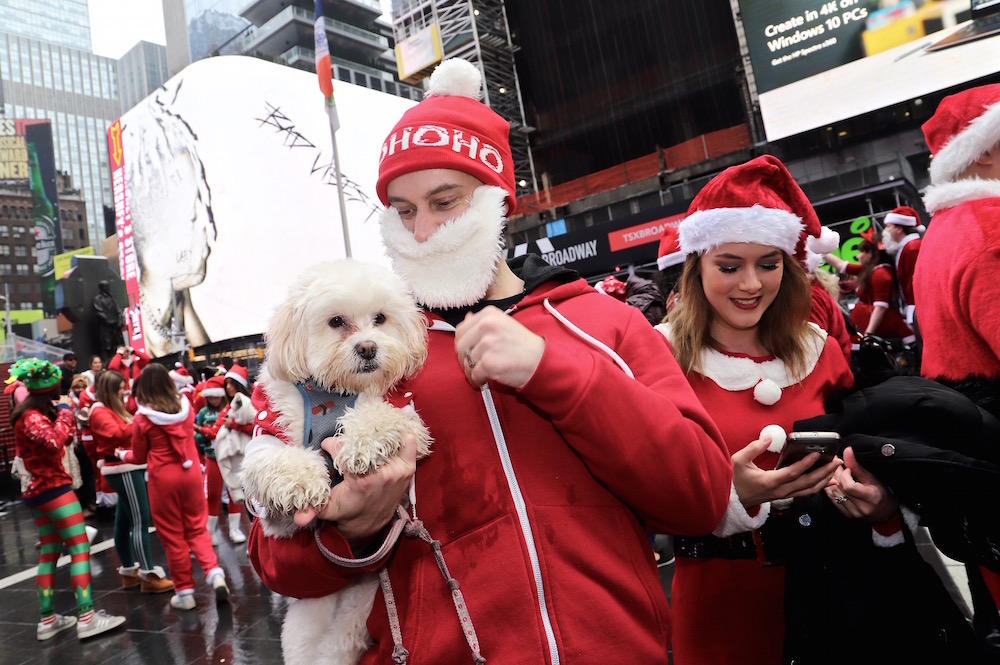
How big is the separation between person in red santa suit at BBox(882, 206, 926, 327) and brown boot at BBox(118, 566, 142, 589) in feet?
25.8

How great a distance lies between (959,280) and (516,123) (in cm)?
2564

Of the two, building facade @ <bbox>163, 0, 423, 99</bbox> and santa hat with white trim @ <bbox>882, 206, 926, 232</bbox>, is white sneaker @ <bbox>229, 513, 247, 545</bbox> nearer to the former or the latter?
santa hat with white trim @ <bbox>882, 206, 926, 232</bbox>

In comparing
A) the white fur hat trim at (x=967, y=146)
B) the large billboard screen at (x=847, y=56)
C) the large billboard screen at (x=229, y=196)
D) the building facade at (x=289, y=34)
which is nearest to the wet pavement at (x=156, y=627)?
the white fur hat trim at (x=967, y=146)

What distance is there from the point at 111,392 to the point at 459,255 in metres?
6.70

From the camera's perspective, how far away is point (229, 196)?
28188mm

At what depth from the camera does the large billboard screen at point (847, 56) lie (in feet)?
53.8

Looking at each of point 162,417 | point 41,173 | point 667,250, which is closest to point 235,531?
point 162,417

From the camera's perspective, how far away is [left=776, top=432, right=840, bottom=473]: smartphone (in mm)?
1389

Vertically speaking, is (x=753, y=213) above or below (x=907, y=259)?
below

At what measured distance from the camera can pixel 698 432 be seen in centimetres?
115

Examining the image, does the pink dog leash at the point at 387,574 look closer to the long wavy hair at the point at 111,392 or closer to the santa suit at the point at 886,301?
the santa suit at the point at 886,301

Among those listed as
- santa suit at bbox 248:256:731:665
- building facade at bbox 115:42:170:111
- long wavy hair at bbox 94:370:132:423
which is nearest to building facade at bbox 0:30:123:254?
building facade at bbox 115:42:170:111

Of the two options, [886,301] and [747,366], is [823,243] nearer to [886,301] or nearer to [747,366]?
[747,366]

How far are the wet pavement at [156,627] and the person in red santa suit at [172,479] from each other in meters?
0.25
